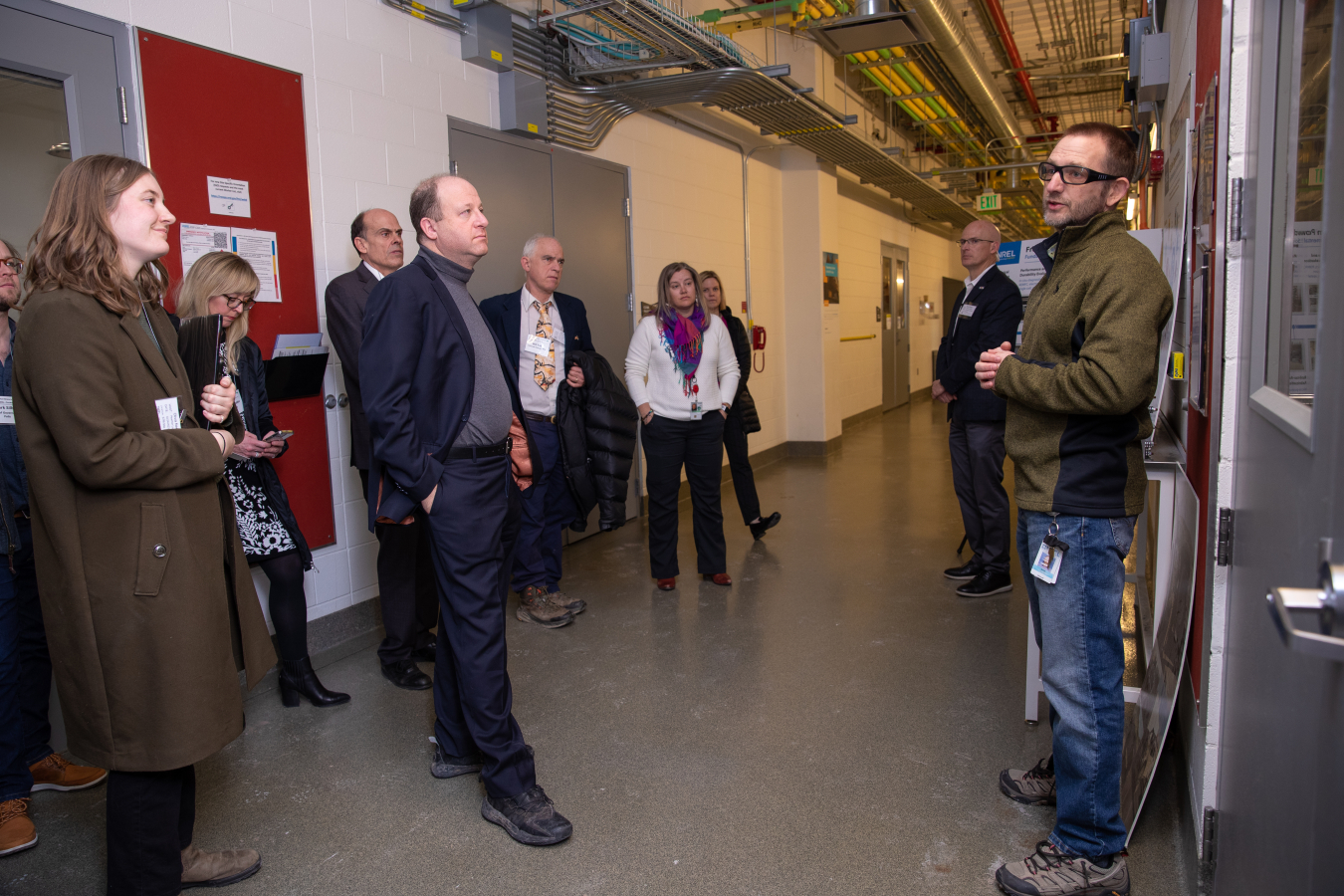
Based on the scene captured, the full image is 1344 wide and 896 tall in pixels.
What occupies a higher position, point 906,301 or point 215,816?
point 906,301

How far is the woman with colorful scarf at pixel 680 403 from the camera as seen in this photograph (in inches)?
157

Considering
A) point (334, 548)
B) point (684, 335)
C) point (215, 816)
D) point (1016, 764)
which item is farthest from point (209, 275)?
point (1016, 764)

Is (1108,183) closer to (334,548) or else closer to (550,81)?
(334,548)

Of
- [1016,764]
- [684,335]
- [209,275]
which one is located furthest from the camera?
[684,335]

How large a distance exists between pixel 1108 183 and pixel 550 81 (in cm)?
347

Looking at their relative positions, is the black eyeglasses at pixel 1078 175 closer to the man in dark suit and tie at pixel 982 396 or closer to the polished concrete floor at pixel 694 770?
the polished concrete floor at pixel 694 770

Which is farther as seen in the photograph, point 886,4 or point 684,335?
point 886,4

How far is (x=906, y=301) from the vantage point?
12789mm

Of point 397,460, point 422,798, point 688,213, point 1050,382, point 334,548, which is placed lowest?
point 422,798

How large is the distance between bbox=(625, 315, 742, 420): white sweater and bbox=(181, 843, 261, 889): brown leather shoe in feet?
8.00

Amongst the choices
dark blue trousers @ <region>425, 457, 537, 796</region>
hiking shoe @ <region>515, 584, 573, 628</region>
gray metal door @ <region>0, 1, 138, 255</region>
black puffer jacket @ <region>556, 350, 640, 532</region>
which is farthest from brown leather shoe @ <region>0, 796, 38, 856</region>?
black puffer jacket @ <region>556, 350, 640, 532</region>

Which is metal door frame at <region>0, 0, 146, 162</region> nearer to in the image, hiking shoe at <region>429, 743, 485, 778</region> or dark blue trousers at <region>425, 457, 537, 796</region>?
dark blue trousers at <region>425, 457, 537, 796</region>

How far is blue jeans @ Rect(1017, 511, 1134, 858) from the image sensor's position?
1806 mm

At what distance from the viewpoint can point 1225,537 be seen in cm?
170
